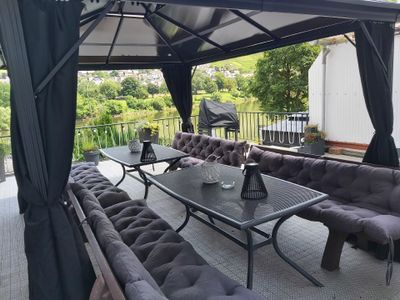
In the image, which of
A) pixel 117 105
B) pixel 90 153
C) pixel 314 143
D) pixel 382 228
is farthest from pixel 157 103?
pixel 382 228

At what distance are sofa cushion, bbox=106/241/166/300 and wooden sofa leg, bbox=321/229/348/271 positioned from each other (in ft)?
5.39

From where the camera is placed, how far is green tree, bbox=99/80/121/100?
10953 millimetres

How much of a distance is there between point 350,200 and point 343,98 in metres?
4.26

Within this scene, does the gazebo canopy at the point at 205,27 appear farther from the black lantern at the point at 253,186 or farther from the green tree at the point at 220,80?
the green tree at the point at 220,80

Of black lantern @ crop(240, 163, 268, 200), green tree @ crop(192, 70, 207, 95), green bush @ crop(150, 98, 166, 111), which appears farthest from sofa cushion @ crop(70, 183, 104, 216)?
green bush @ crop(150, 98, 166, 111)

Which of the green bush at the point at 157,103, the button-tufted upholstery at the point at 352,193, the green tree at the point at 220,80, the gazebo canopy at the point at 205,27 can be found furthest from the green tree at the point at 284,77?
the button-tufted upholstery at the point at 352,193

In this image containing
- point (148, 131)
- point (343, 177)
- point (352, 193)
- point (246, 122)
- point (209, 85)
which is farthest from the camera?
point (209, 85)

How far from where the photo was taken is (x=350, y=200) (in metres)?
2.78

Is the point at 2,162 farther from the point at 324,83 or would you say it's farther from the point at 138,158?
the point at 324,83

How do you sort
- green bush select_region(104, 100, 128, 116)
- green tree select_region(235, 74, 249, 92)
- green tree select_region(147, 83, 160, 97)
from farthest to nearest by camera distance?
green tree select_region(235, 74, 249, 92), green tree select_region(147, 83, 160, 97), green bush select_region(104, 100, 128, 116)

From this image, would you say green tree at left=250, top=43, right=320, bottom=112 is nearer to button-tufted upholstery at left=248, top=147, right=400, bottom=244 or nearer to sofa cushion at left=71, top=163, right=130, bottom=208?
button-tufted upholstery at left=248, top=147, right=400, bottom=244

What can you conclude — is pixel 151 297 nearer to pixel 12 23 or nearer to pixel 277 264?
pixel 12 23

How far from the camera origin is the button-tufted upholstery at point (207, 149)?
14.5 ft

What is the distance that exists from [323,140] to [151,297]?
6221mm
